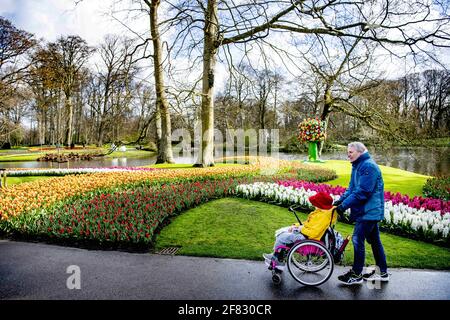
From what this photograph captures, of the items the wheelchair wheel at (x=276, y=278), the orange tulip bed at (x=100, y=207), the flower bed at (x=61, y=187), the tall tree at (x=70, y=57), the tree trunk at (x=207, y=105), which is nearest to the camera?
the wheelchair wheel at (x=276, y=278)

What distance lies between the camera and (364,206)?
3.69 m

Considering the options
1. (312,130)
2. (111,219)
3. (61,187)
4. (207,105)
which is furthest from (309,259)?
(312,130)

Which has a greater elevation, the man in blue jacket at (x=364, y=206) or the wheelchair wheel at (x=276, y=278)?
the man in blue jacket at (x=364, y=206)

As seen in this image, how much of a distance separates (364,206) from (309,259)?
3.25 ft

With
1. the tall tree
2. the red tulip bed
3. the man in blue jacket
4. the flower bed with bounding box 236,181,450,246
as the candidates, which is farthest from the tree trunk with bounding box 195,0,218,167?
the tall tree

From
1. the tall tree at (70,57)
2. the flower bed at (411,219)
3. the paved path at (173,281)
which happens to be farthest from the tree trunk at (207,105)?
the tall tree at (70,57)

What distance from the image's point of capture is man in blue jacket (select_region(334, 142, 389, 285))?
11.9 feet

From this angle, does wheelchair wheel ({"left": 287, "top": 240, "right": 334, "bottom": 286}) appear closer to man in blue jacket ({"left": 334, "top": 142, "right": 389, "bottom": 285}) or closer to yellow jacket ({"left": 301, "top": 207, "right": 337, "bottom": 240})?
yellow jacket ({"left": 301, "top": 207, "right": 337, "bottom": 240})

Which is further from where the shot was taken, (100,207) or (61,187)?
(61,187)

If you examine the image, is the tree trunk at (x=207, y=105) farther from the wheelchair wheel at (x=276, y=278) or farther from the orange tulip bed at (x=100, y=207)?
the wheelchair wheel at (x=276, y=278)

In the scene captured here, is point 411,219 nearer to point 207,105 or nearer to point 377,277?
point 377,277

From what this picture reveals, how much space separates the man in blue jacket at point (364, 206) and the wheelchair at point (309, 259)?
0.23 m

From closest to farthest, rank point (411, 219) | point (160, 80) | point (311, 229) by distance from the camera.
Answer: point (311, 229)
point (411, 219)
point (160, 80)

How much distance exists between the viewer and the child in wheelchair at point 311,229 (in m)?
3.69
